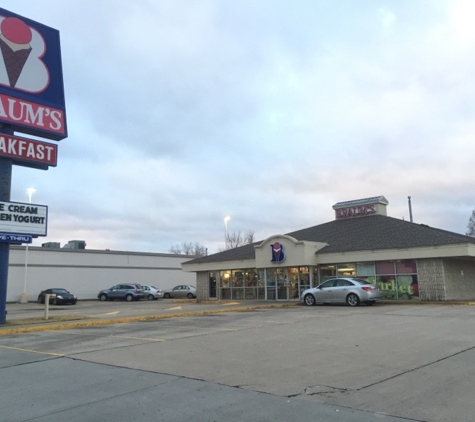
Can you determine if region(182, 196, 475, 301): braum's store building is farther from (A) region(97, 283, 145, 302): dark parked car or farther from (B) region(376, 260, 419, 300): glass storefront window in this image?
(A) region(97, 283, 145, 302): dark parked car

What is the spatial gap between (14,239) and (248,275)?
1791 centimetres

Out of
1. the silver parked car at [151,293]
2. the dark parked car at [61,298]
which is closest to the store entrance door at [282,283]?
the silver parked car at [151,293]

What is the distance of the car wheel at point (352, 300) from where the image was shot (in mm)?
22516

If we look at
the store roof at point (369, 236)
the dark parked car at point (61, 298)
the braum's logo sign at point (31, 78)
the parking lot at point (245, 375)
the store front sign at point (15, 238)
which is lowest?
the parking lot at point (245, 375)

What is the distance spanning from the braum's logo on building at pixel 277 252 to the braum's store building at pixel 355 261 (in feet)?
0.21

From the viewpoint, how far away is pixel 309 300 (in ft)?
80.4

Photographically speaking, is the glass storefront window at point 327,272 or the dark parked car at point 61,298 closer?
the glass storefront window at point 327,272

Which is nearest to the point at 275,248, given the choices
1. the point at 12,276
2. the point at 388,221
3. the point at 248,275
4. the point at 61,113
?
the point at 248,275

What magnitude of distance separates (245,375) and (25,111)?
14448 mm

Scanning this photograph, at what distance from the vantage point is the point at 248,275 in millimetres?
32125

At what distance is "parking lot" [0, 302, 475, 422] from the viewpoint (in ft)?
18.6

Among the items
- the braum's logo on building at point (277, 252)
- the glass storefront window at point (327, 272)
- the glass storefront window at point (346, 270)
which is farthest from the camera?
the braum's logo on building at point (277, 252)

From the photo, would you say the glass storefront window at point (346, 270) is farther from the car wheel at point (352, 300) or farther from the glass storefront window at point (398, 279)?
the car wheel at point (352, 300)

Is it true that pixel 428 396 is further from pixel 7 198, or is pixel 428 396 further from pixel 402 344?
pixel 7 198
